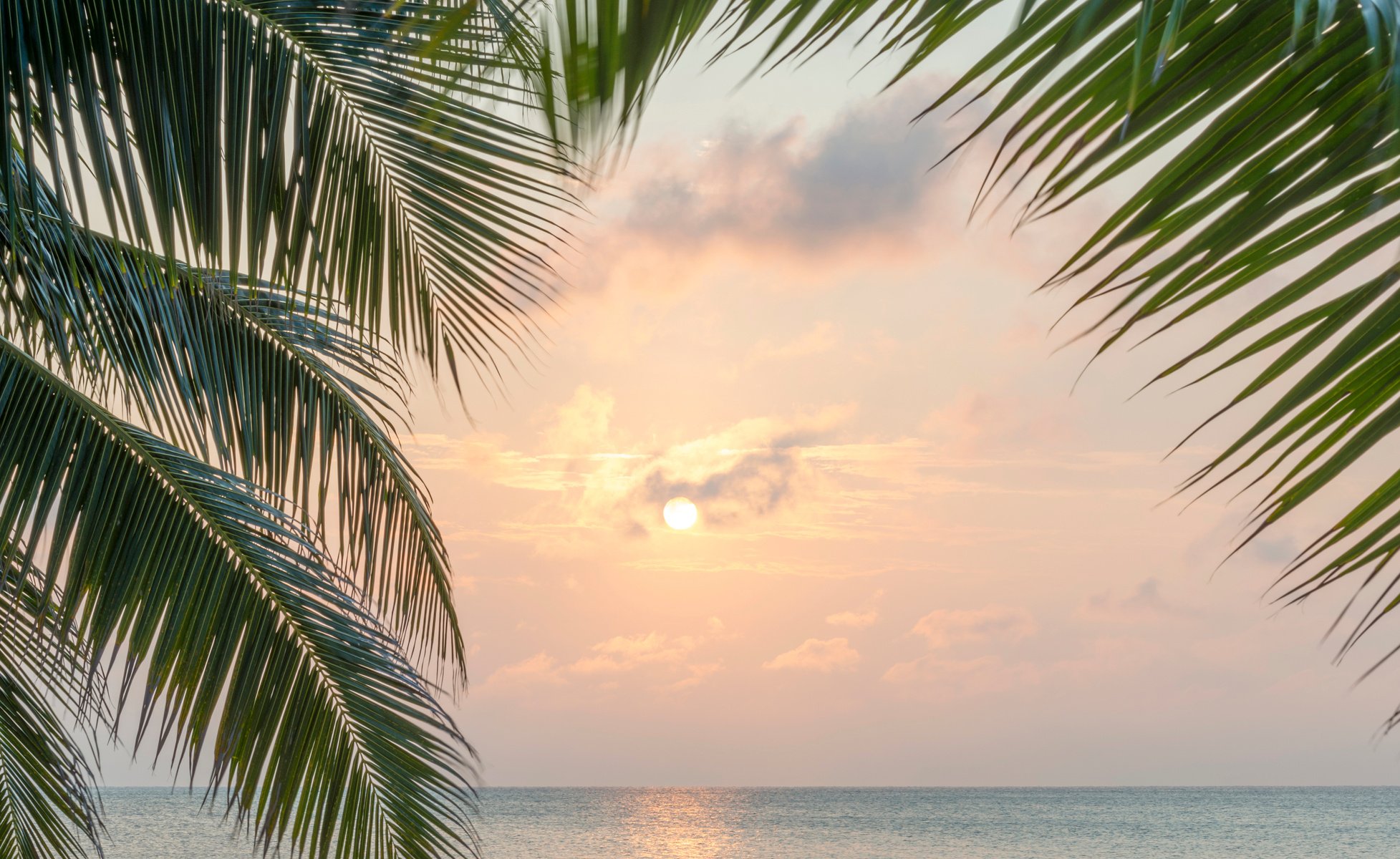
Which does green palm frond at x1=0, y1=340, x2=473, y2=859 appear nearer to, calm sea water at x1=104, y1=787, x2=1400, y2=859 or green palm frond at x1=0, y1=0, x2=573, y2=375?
green palm frond at x1=0, y1=0, x2=573, y2=375

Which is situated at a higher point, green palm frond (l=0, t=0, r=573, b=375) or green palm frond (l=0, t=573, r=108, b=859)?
green palm frond (l=0, t=0, r=573, b=375)

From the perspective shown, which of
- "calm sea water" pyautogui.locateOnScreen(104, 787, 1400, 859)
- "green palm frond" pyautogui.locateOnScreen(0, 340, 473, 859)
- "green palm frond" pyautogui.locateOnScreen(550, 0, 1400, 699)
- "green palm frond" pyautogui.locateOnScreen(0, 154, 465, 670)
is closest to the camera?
"green palm frond" pyautogui.locateOnScreen(550, 0, 1400, 699)

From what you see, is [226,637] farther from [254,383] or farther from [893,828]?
[893,828]

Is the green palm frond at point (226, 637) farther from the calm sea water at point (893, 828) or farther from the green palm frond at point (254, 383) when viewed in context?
the calm sea water at point (893, 828)

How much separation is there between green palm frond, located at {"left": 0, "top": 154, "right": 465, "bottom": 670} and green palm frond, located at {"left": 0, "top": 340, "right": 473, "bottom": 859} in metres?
0.26

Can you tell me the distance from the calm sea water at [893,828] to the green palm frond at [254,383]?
3081cm

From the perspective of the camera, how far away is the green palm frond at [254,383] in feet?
10.4

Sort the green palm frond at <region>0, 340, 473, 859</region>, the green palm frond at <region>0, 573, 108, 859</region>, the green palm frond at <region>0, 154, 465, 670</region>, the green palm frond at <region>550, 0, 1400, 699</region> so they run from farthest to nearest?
1. the green palm frond at <region>0, 573, 108, 859</region>
2. the green palm frond at <region>0, 154, 465, 670</region>
3. the green palm frond at <region>0, 340, 473, 859</region>
4. the green palm frond at <region>550, 0, 1400, 699</region>

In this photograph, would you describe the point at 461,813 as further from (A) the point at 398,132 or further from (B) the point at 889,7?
(B) the point at 889,7

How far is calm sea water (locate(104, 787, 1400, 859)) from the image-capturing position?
38.2m

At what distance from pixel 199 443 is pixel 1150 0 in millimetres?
3306

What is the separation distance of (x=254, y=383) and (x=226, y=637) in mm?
1241

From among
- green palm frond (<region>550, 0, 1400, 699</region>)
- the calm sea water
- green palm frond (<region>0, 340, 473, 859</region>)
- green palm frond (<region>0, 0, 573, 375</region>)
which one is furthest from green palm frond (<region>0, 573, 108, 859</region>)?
the calm sea water

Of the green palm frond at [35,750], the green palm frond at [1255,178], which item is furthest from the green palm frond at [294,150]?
the green palm frond at [35,750]
